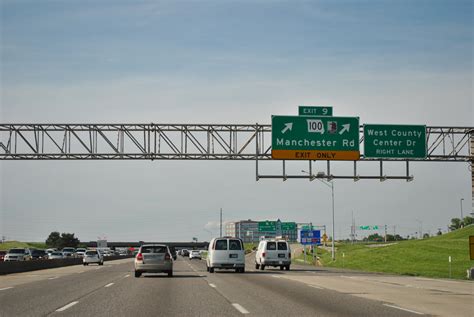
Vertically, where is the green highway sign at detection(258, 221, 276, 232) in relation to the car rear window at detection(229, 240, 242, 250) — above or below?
above

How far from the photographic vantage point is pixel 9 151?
142ft

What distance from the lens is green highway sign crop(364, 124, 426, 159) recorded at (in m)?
43.1

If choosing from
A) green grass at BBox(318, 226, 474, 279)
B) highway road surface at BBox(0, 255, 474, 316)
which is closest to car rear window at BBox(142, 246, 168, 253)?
highway road surface at BBox(0, 255, 474, 316)

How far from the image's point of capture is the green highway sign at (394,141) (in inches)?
1698

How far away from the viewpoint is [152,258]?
34031mm

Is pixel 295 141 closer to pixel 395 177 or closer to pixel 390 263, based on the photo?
pixel 395 177

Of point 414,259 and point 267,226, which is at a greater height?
point 267,226

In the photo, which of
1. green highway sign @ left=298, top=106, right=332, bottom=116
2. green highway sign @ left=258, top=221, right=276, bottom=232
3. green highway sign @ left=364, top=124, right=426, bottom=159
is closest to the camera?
green highway sign @ left=298, top=106, right=332, bottom=116

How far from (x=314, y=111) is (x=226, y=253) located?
10442mm

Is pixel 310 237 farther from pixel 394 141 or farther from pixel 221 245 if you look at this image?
pixel 221 245

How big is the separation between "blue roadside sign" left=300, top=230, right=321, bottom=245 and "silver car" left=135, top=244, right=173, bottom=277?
2091 inches

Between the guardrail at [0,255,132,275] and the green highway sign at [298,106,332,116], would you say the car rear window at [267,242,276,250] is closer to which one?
the green highway sign at [298,106,332,116]

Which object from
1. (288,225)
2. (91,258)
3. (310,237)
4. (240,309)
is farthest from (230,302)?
(288,225)

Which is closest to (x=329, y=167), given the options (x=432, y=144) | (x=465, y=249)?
(x=432, y=144)
